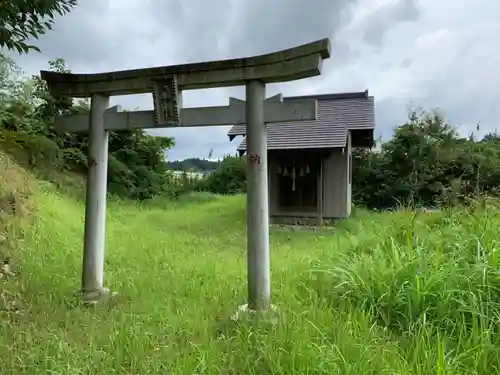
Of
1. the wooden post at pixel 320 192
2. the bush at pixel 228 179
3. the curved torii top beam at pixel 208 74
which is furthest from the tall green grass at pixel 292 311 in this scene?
the bush at pixel 228 179

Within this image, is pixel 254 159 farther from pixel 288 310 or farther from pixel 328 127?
pixel 328 127

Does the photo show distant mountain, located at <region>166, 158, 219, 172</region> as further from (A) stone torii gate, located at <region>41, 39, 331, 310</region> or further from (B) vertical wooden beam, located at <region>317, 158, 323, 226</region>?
(A) stone torii gate, located at <region>41, 39, 331, 310</region>

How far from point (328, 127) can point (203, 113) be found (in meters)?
7.83

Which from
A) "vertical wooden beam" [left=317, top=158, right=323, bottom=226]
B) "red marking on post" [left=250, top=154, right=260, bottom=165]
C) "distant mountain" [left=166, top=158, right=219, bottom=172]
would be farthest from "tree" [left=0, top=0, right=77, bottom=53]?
"distant mountain" [left=166, top=158, right=219, bottom=172]

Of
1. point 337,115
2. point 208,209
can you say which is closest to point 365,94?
point 337,115

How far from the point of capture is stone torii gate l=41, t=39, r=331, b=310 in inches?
145

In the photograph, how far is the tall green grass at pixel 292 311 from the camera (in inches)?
107

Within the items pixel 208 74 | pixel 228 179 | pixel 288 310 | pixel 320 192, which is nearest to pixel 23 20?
pixel 208 74

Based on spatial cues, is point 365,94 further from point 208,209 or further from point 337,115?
point 208,209

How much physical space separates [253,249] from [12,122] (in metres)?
8.01

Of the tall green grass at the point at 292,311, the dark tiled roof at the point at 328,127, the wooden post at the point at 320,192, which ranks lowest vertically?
the tall green grass at the point at 292,311

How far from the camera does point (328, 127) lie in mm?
11500

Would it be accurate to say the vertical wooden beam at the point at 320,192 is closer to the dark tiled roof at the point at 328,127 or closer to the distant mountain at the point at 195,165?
the dark tiled roof at the point at 328,127

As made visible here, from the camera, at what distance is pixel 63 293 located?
425cm
